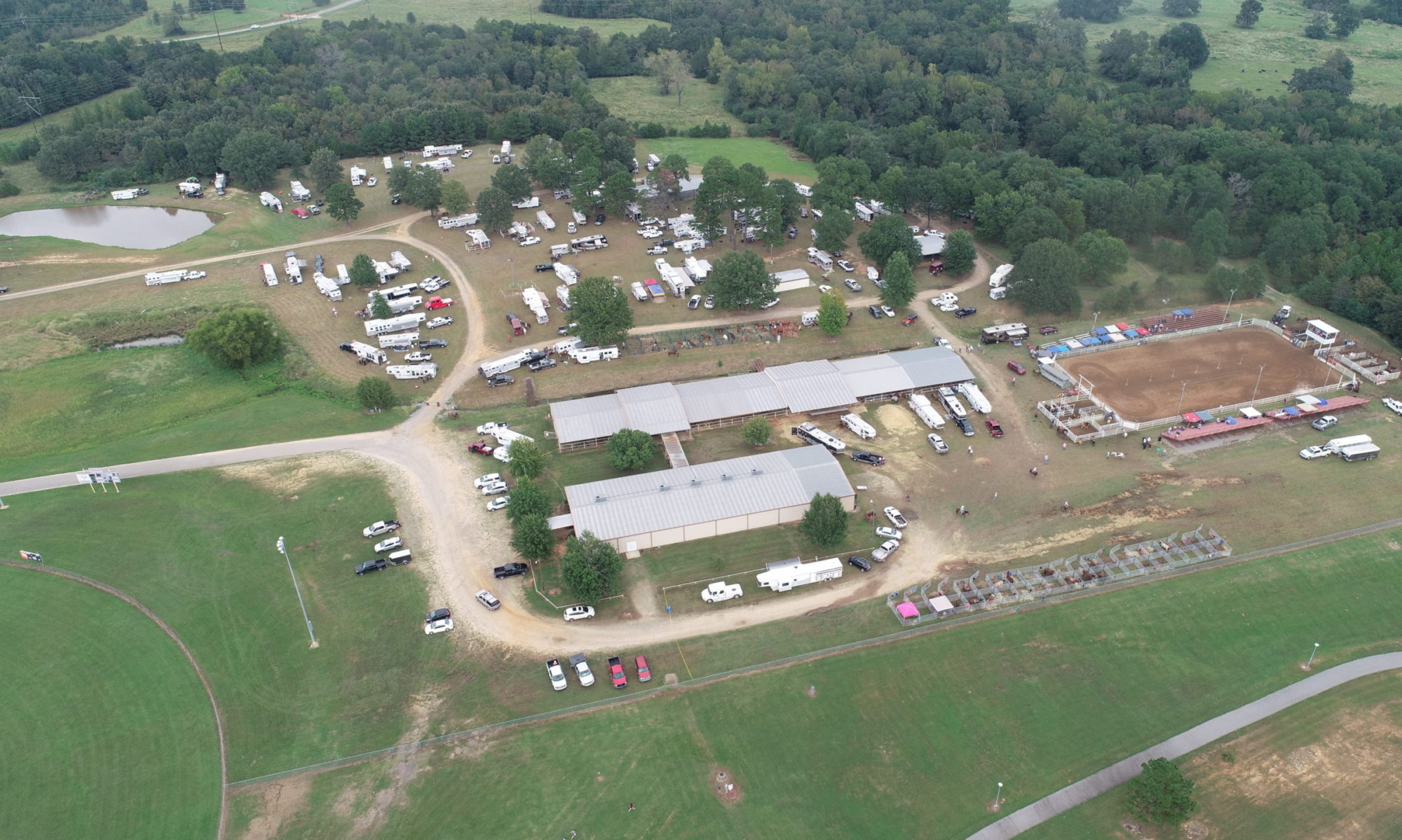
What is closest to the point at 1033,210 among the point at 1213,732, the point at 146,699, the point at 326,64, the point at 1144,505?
the point at 1144,505

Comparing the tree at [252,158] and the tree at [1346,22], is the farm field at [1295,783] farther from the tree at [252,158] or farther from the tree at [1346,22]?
the tree at [1346,22]

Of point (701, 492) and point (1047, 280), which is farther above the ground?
point (1047, 280)

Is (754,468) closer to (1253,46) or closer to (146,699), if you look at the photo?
(146,699)

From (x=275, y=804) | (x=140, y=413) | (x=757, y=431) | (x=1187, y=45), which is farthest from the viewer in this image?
(x=1187, y=45)

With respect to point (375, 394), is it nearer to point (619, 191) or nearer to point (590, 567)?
point (590, 567)

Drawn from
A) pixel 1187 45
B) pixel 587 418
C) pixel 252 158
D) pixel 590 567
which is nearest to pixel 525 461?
pixel 587 418

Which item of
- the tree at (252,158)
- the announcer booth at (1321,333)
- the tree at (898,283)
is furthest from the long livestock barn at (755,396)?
the tree at (252,158)

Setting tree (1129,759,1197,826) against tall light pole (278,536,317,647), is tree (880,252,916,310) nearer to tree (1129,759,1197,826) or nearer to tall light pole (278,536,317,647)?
tree (1129,759,1197,826)
